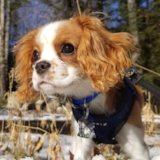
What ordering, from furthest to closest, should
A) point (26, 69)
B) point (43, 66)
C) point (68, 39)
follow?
point (26, 69) < point (68, 39) < point (43, 66)

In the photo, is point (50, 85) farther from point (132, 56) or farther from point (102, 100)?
point (132, 56)

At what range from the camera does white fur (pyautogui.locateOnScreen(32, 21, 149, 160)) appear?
3.53ft

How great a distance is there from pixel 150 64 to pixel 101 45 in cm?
280

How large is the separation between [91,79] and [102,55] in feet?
0.55

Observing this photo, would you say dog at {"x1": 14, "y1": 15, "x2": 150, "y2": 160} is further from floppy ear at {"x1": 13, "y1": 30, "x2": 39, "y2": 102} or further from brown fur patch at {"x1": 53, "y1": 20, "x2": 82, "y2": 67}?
floppy ear at {"x1": 13, "y1": 30, "x2": 39, "y2": 102}

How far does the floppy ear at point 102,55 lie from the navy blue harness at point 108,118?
14cm

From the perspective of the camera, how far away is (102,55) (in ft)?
4.04

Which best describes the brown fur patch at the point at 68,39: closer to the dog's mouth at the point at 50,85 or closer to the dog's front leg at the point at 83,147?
the dog's mouth at the point at 50,85

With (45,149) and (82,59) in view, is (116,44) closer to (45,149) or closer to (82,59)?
(82,59)

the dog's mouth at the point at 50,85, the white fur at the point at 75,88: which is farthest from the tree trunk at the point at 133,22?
the dog's mouth at the point at 50,85

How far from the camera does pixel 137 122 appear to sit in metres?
1.27

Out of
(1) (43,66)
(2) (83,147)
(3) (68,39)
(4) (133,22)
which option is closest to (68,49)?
(3) (68,39)

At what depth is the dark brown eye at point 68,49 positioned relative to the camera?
45.8 inches

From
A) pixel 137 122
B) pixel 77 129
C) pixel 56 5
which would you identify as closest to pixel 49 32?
pixel 77 129
